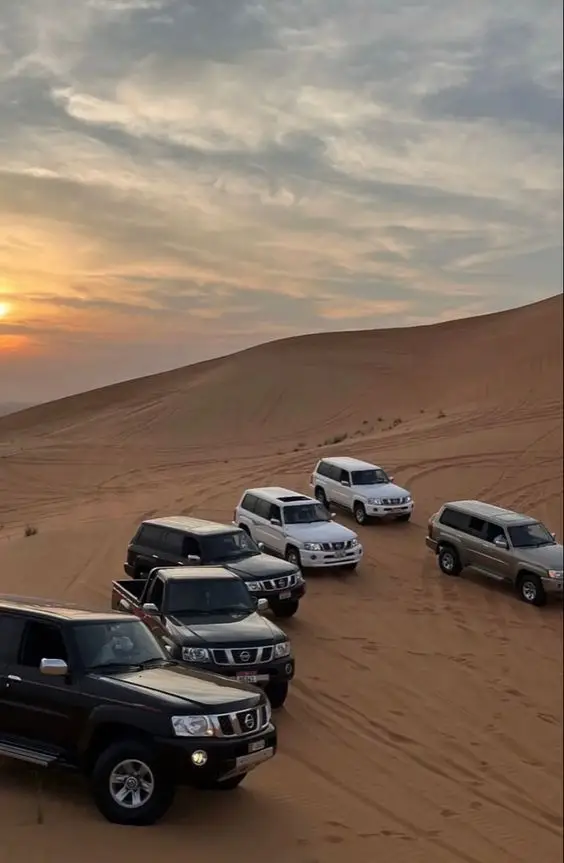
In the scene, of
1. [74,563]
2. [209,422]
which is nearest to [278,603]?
[74,563]

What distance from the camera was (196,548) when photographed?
13062 millimetres

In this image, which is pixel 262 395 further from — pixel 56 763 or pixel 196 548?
pixel 56 763

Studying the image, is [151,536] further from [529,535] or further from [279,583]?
[529,535]

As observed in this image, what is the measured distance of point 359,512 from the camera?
65.3 feet

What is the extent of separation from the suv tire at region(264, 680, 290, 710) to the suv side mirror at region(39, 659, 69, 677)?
305cm

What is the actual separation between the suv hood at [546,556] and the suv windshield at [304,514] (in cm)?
875

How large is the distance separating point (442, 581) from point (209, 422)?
4512cm

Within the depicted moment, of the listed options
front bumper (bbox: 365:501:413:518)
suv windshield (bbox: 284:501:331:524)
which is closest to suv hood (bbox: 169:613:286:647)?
suv windshield (bbox: 284:501:331:524)

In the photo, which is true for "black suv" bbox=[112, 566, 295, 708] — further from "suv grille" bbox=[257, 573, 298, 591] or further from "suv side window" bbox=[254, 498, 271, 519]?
"suv side window" bbox=[254, 498, 271, 519]

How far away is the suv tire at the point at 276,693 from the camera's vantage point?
30.2ft

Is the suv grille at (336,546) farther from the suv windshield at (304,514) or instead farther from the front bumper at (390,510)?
the front bumper at (390,510)

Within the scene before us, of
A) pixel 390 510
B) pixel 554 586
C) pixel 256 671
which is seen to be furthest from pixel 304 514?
pixel 554 586

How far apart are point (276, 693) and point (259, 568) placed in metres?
3.46

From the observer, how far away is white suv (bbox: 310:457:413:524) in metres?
18.7
